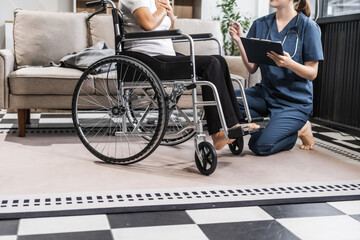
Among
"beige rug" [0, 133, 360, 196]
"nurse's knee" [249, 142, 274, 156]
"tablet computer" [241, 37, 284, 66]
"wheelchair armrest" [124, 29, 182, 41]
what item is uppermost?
"wheelchair armrest" [124, 29, 182, 41]

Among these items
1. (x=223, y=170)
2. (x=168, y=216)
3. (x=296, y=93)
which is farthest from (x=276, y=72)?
(x=168, y=216)

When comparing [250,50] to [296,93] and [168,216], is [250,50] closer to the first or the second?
[296,93]

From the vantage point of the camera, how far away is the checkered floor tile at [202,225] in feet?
4.35

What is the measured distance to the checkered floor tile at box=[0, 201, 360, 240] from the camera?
4.35 ft

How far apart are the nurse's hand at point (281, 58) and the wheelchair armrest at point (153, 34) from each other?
57cm

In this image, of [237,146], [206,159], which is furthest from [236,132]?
[237,146]

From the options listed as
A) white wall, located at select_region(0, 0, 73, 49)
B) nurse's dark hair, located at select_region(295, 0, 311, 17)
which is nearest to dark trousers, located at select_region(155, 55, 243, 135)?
nurse's dark hair, located at select_region(295, 0, 311, 17)

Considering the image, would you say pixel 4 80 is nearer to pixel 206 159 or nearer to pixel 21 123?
pixel 21 123

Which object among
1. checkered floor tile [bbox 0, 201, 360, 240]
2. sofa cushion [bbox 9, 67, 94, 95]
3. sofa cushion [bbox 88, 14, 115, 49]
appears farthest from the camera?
sofa cushion [bbox 88, 14, 115, 49]

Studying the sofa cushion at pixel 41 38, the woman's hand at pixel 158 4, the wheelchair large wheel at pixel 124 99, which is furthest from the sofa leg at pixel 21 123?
the woman's hand at pixel 158 4

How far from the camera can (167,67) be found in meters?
1.99

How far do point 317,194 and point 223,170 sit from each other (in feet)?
1.49

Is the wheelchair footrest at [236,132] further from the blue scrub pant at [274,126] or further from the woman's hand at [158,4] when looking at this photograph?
the woman's hand at [158,4]

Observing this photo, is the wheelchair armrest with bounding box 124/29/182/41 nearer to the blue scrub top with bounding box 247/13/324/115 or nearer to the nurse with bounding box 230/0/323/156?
the nurse with bounding box 230/0/323/156
